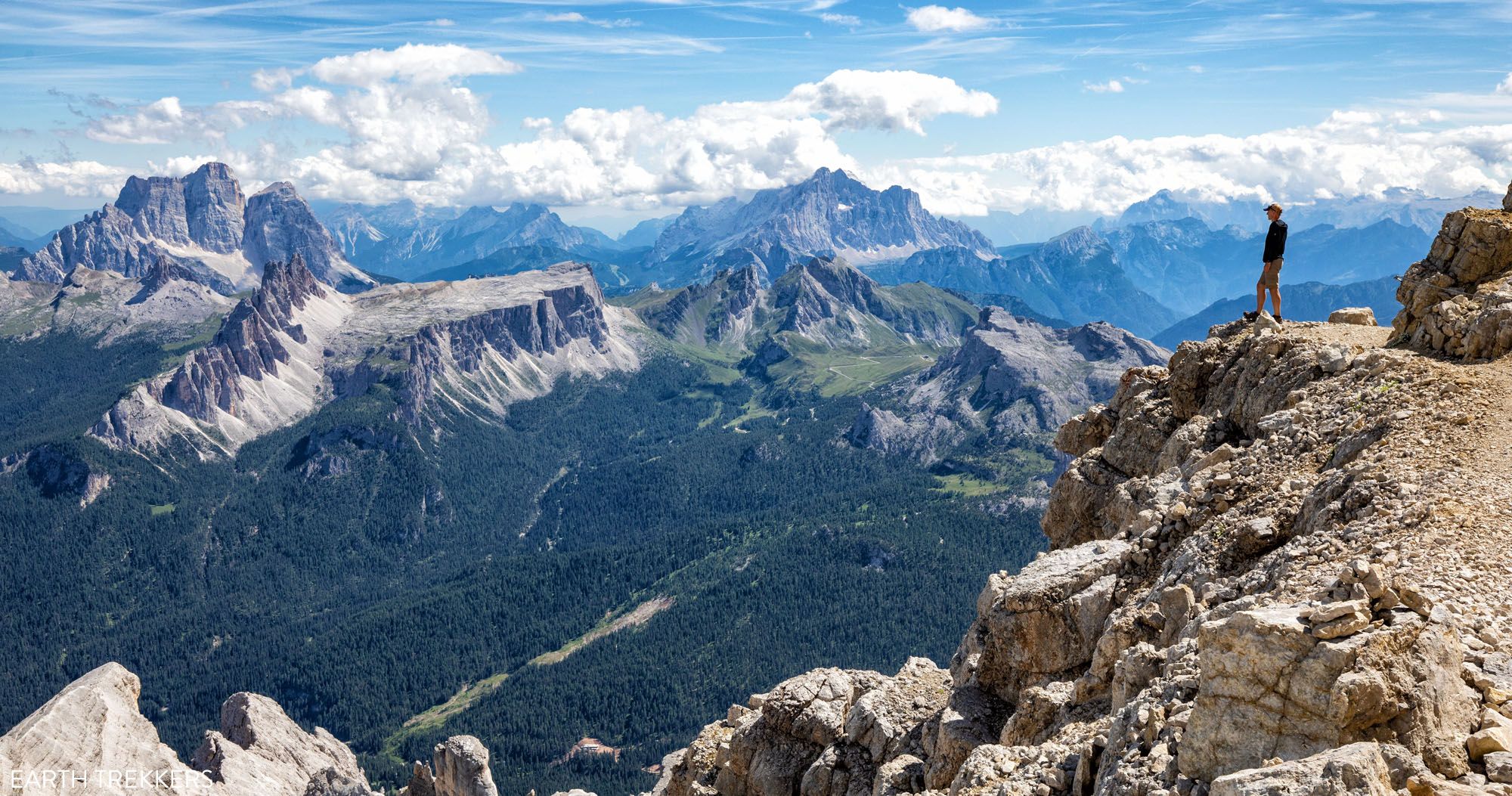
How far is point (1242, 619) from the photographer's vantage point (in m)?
18.6

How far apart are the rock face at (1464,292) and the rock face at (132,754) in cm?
9352

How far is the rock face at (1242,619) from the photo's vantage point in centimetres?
1736

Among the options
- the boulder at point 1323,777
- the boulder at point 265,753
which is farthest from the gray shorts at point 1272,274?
the boulder at point 265,753

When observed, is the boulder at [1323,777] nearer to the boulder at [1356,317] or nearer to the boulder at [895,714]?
the boulder at [895,714]

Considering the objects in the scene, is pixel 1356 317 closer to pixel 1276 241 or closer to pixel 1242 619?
pixel 1276 241

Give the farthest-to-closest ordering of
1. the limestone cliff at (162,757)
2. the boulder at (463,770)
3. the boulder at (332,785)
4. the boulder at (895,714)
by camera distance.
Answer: the boulder at (332,785)
the boulder at (463,770)
the limestone cliff at (162,757)
the boulder at (895,714)

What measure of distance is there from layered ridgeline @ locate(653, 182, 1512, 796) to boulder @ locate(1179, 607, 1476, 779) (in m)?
0.04

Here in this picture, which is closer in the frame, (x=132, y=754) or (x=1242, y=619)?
(x=1242, y=619)

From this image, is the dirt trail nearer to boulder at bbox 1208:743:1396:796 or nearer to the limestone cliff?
boulder at bbox 1208:743:1396:796

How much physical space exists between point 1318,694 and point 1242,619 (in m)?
1.75

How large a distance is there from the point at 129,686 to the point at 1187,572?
106953mm

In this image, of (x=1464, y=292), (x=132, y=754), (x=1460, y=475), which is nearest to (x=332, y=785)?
(x=132, y=754)

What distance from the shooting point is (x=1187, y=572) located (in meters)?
27.2

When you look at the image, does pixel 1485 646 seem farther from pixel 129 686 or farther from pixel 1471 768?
pixel 129 686
